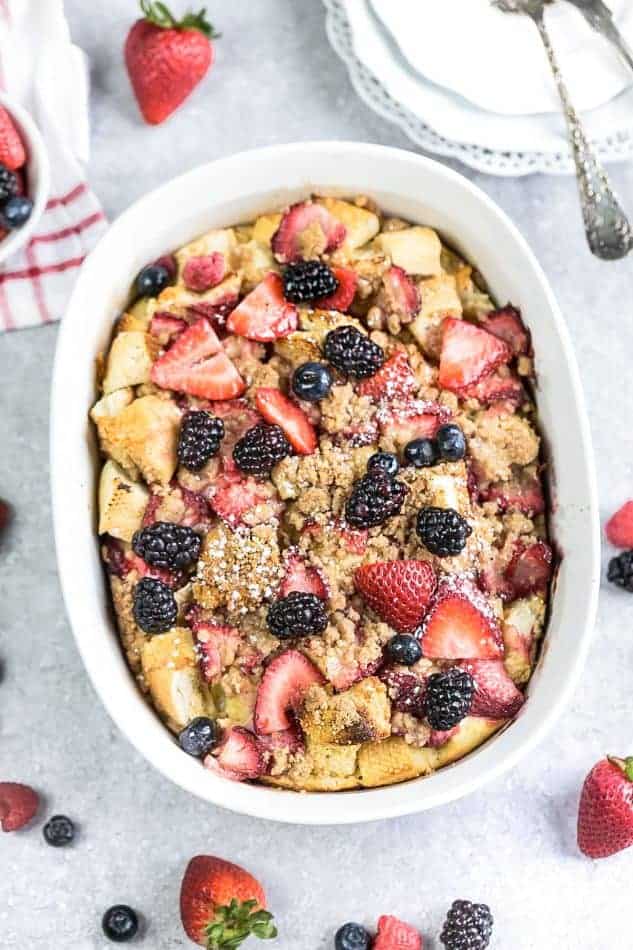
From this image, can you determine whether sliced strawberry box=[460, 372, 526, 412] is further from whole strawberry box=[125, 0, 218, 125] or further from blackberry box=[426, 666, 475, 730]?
whole strawberry box=[125, 0, 218, 125]

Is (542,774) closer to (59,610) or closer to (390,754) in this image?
(390,754)

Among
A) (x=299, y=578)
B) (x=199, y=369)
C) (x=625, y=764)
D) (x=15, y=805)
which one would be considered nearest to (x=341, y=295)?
(x=199, y=369)

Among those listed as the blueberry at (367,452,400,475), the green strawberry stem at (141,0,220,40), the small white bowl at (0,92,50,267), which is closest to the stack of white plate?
the green strawberry stem at (141,0,220,40)

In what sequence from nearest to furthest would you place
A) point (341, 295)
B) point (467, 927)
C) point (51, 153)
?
point (341, 295), point (467, 927), point (51, 153)

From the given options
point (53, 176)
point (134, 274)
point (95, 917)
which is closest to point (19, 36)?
point (53, 176)

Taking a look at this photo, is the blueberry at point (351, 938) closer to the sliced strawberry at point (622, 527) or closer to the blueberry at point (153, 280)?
the sliced strawberry at point (622, 527)

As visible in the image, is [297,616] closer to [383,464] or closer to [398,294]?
[383,464]

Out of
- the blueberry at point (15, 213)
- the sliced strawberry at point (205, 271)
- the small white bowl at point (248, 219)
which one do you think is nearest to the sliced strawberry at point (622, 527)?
the small white bowl at point (248, 219)
